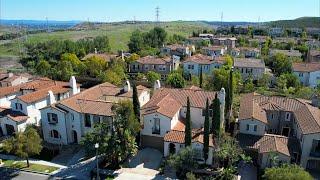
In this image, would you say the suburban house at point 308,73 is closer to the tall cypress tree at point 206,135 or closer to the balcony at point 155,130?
the balcony at point 155,130

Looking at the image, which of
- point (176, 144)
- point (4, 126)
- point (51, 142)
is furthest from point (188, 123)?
point (4, 126)

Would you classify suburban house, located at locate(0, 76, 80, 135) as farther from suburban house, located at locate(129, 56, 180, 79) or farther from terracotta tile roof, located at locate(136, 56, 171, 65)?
terracotta tile roof, located at locate(136, 56, 171, 65)

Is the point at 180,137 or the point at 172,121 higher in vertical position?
the point at 172,121

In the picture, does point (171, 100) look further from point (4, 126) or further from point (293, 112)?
point (4, 126)

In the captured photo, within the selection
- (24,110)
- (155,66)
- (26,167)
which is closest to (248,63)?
(155,66)

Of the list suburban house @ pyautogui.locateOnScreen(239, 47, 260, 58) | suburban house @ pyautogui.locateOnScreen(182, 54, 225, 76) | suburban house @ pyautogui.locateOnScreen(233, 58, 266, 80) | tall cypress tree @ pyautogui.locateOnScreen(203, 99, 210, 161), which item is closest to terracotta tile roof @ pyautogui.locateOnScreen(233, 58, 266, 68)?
suburban house @ pyautogui.locateOnScreen(233, 58, 266, 80)

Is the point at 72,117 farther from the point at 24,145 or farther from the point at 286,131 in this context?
the point at 286,131

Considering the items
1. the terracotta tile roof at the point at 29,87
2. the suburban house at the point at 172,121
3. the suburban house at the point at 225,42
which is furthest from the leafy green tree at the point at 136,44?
the suburban house at the point at 172,121
